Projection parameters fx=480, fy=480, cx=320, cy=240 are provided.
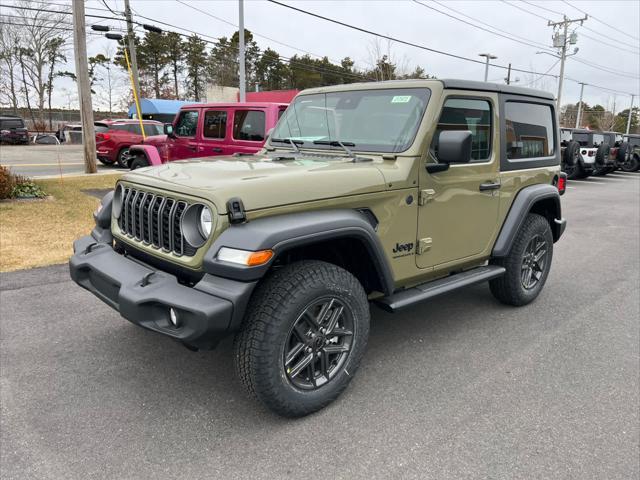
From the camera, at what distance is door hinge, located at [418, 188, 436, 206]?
318 cm

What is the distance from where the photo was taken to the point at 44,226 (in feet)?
23.7

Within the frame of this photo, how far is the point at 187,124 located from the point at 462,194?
7.54 meters

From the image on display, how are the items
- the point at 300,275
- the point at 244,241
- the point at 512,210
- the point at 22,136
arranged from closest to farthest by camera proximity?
the point at 244,241, the point at 300,275, the point at 512,210, the point at 22,136

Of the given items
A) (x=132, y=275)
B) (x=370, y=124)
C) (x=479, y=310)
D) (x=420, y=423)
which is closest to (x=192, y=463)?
(x=132, y=275)

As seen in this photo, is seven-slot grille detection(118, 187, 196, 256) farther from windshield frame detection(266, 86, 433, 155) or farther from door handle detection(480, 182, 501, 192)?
door handle detection(480, 182, 501, 192)

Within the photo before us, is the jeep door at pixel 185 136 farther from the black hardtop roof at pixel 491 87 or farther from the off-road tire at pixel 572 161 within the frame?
the off-road tire at pixel 572 161

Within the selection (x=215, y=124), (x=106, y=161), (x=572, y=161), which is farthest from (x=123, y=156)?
(x=572, y=161)

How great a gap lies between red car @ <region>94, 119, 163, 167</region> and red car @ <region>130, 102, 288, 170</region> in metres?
7.60

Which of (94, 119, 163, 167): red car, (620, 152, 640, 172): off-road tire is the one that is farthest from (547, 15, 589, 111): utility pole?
(94, 119, 163, 167): red car

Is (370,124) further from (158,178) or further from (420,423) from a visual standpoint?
(420,423)

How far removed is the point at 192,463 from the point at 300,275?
108cm

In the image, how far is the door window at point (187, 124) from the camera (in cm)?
959

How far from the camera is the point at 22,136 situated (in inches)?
1164

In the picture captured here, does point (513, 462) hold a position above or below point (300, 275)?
below
